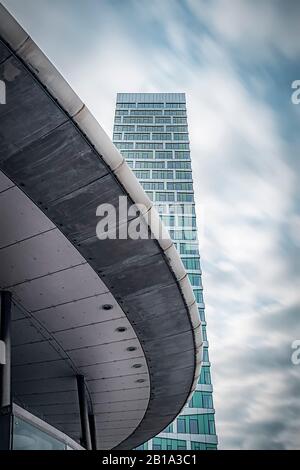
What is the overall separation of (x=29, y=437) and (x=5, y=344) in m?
2.06

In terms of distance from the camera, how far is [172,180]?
331 feet

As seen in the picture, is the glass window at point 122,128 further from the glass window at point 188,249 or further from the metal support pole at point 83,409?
the metal support pole at point 83,409

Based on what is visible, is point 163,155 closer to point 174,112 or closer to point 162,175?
point 162,175

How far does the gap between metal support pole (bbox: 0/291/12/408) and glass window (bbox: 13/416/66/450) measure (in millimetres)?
1046

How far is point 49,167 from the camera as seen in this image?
22.8ft

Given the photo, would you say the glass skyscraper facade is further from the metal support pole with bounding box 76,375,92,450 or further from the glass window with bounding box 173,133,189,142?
the metal support pole with bounding box 76,375,92,450

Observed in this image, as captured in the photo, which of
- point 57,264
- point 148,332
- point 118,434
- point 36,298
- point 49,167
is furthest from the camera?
point 118,434

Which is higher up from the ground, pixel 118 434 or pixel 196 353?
pixel 196 353

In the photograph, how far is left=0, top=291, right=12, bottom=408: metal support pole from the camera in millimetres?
8477

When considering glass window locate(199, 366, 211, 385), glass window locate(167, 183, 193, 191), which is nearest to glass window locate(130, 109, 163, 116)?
glass window locate(167, 183, 193, 191)
